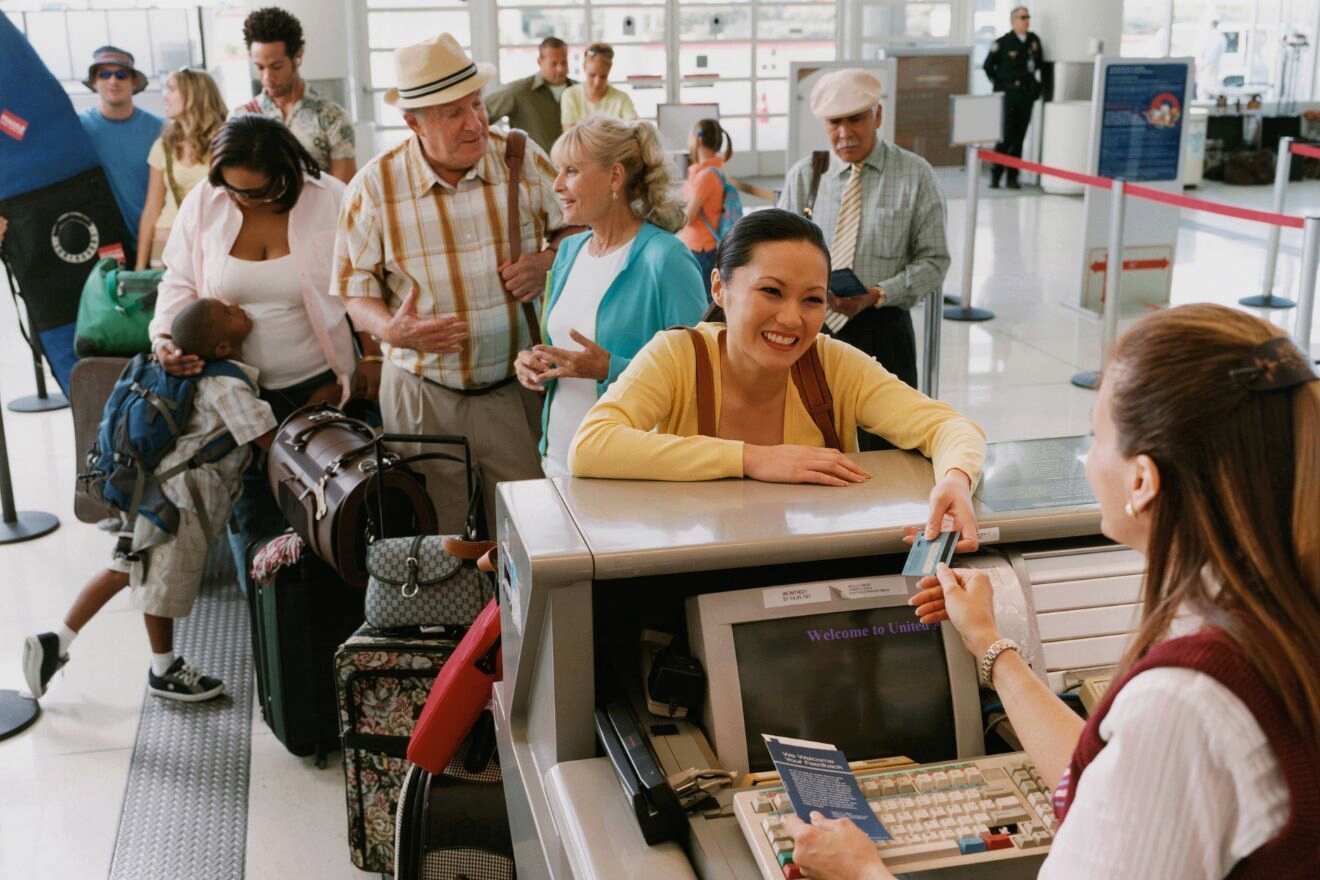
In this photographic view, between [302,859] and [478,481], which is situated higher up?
[478,481]

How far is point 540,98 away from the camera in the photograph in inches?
393

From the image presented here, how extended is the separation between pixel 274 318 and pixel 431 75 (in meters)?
0.89

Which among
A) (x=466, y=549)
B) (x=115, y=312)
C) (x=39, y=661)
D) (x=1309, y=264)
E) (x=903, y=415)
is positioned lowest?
(x=39, y=661)

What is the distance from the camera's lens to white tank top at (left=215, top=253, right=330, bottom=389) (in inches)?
147

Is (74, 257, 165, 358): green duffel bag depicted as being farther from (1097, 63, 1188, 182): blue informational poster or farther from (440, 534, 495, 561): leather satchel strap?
(1097, 63, 1188, 182): blue informational poster

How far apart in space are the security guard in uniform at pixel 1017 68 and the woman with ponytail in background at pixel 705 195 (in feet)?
26.5

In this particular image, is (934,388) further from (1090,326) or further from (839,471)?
(839,471)

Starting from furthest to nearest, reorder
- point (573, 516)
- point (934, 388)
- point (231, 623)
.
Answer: point (934, 388)
point (231, 623)
point (573, 516)

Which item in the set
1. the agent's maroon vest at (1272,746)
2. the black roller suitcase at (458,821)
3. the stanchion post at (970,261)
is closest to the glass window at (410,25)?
the stanchion post at (970,261)

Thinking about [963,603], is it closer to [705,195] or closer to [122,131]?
[122,131]

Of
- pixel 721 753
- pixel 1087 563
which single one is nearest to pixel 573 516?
pixel 721 753

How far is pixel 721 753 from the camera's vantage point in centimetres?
163

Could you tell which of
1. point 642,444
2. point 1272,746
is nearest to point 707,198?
point 642,444

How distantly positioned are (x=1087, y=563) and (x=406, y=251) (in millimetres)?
2120
